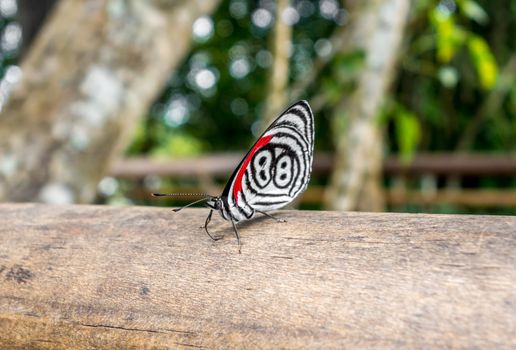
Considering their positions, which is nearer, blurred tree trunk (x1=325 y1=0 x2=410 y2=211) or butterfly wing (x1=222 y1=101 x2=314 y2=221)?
butterfly wing (x1=222 y1=101 x2=314 y2=221)

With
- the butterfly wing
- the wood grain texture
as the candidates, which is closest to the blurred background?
the wood grain texture

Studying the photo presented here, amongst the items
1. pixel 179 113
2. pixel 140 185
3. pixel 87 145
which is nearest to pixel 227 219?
pixel 87 145

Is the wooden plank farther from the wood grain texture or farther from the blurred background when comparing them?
the wood grain texture

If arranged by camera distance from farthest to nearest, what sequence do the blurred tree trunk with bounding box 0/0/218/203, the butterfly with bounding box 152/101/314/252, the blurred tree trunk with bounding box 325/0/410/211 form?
the blurred tree trunk with bounding box 325/0/410/211 → the blurred tree trunk with bounding box 0/0/218/203 → the butterfly with bounding box 152/101/314/252

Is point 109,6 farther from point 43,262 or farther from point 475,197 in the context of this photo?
point 475,197

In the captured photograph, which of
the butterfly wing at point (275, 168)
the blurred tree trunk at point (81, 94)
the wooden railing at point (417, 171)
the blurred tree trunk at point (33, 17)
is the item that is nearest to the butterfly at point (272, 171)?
the butterfly wing at point (275, 168)
